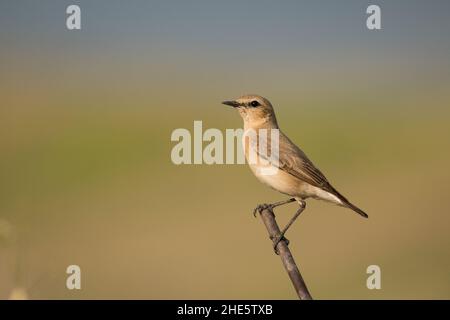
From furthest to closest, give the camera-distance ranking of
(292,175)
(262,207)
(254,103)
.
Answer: (254,103) → (292,175) → (262,207)

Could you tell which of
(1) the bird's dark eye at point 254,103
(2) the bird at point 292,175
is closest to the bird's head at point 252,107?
(1) the bird's dark eye at point 254,103

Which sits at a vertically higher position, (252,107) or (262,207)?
(252,107)

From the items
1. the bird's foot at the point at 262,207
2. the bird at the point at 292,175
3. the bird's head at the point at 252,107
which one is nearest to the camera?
the bird's foot at the point at 262,207

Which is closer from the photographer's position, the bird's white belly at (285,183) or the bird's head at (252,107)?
the bird's white belly at (285,183)

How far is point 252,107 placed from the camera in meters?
8.04

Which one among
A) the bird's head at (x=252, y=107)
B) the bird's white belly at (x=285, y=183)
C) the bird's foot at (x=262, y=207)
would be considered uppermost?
the bird's head at (x=252, y=107)

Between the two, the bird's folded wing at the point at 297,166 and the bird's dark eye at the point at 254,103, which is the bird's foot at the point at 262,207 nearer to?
the bird's folded wing at the point at 297,166

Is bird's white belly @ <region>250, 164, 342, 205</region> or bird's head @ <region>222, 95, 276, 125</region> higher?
bird's head @ <region>222, 95, 276, 125</region>

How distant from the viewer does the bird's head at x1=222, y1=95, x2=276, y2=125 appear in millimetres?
8012

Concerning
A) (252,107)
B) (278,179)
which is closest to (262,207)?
(278,179)

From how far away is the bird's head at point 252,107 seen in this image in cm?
801

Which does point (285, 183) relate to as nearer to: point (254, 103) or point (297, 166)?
point (297, 166)

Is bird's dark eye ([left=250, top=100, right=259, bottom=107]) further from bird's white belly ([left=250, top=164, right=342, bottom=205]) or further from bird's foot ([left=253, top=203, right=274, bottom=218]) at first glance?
bird's foot ([left=253, top=203, right=274, bottom=218])

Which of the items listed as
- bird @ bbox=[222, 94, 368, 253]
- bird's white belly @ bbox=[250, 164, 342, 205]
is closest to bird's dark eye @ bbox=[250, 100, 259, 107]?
bird @ bbox=[222, 94, 368, 253]
